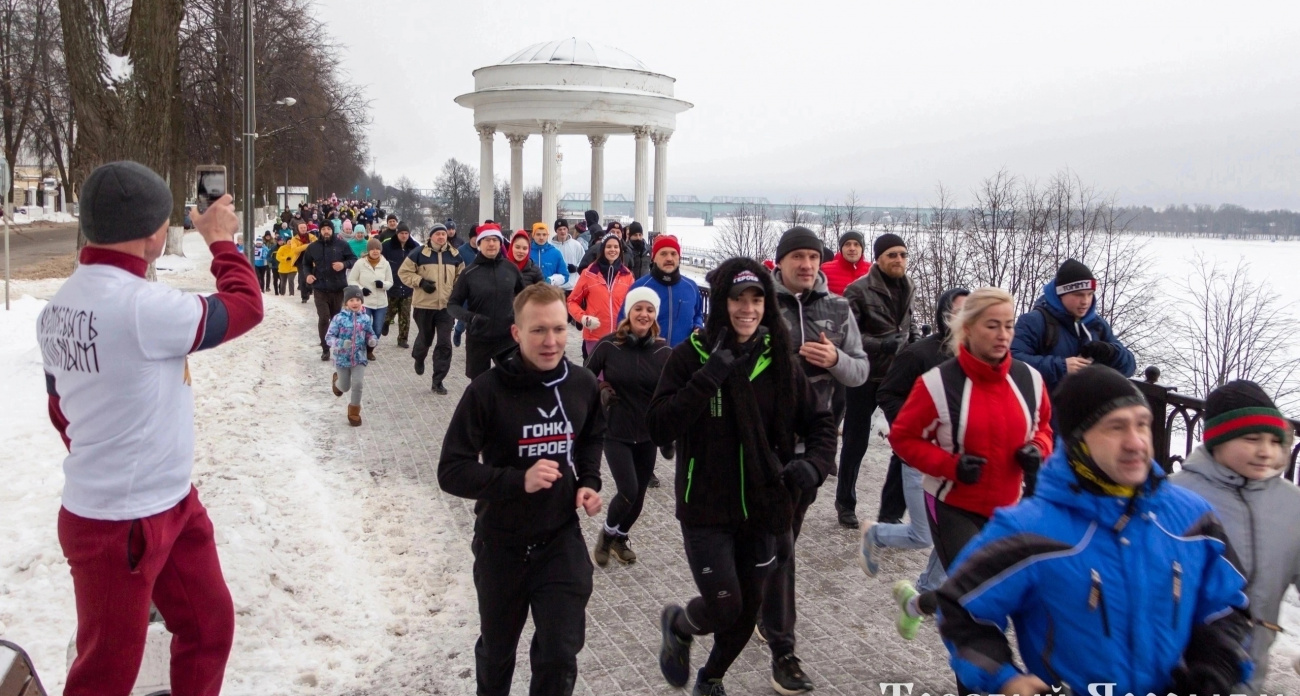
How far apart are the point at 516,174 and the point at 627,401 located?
100 ft

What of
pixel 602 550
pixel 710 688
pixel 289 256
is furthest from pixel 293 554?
pixel 289 256

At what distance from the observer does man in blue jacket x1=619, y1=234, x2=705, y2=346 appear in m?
7.55

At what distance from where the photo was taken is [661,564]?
638 cm

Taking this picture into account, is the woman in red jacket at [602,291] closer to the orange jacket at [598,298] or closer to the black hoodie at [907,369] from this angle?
the orange jacket at [598,298]

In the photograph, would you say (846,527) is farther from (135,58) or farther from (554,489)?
(135,58)

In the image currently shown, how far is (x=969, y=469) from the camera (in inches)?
163

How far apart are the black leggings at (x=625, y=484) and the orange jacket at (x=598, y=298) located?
8.46 ft

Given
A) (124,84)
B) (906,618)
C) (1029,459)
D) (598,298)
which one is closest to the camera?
A: (906,618)

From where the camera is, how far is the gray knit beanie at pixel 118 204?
3143 millimetres

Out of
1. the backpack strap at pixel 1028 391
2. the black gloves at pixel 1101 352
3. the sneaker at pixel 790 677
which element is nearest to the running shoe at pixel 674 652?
the sneaker at pixel 790 677

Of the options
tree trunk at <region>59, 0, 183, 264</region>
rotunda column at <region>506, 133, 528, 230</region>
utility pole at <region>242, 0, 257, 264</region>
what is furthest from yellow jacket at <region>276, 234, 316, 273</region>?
rotunda column at <region>506, 133, 528, 230</region>

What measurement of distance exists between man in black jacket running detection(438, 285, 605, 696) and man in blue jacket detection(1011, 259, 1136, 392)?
3132 millimetres

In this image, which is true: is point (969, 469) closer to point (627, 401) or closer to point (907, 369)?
point (907, 369)

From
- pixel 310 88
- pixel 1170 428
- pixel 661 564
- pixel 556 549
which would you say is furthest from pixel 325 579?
pixel 310 88
